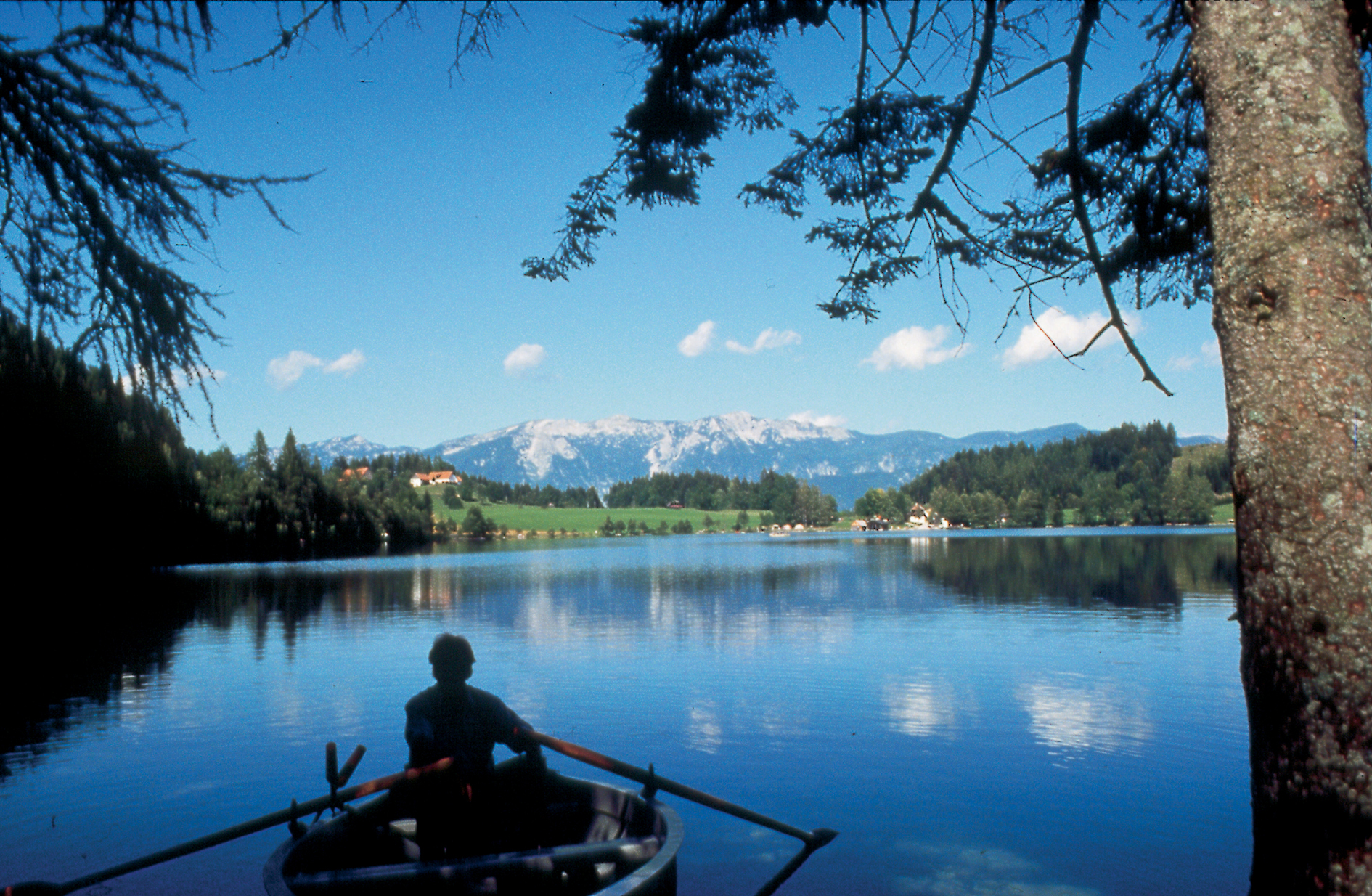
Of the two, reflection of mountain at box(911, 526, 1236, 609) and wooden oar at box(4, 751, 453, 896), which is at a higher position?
wooden oar at box(4, 751, 453, 896)

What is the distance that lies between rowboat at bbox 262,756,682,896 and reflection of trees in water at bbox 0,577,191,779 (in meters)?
6.63

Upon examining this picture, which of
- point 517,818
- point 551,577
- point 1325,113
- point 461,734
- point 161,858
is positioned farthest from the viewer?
point 551,577

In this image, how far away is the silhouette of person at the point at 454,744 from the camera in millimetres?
5914

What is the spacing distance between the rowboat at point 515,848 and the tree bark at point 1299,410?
3.31m

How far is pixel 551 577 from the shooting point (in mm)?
45500

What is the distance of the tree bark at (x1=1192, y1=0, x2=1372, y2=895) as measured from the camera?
300 centimetres

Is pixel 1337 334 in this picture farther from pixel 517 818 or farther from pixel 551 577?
pixel 551 577

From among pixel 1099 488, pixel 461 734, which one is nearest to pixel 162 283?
pixel 461 734

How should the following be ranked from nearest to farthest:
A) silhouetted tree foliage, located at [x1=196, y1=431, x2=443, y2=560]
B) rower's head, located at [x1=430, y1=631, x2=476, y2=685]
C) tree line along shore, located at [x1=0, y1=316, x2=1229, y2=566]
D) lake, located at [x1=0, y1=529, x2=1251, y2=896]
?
rower's head, located at [x1=430, y1=631, x2=476, y2=685]
tree line along shore, located at [x1=0, y1=316, x2=1229, y2=566]
lake, located at [x1=0, y1=529, x2=1251, y2=896]
silhouetted tree foliage, located at [x1=196, y1=431, x2=443, y2=560]

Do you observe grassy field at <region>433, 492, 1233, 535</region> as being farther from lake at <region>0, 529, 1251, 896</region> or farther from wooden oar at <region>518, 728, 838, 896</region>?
wooden oar at <region>518, 728, 838, 896</region>

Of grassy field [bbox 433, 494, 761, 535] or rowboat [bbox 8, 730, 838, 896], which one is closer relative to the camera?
rowboat [bbox 8, 730, 838, 896]

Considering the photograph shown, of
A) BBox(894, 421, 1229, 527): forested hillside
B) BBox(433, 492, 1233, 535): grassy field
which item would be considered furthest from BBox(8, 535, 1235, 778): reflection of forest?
BBox(433, 492, 1233, 535): grassy field

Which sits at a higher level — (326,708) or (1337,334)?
(1337,334)

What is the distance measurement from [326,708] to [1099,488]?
462ft
